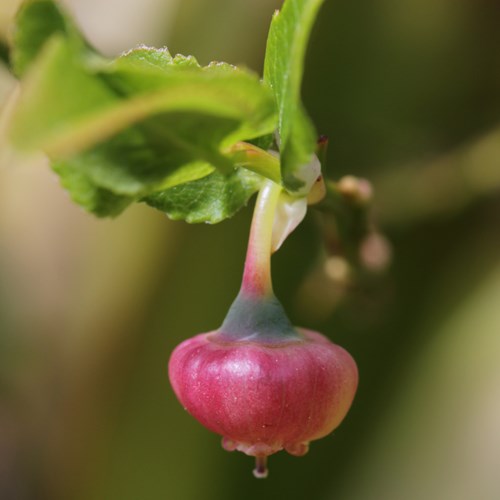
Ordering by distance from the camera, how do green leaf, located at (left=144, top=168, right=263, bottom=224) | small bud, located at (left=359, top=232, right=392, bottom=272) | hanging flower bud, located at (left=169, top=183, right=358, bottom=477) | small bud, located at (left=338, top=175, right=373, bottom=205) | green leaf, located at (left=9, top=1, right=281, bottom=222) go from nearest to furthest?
green leaf, located at (left=9, top=1, right=281, bottom=222), hanging flower bud, located at (left=169, top=183, right=358, bottom=477), green leaf, located at (left=144, top=168, right=263, bottom=224), small bud, located at (left=338, top=175, right=373, bottom=205), small bud, located at (left=359, top=232, right=392, bottom=272)

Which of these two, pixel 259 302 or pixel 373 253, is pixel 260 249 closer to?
Answer: pixel 259 302

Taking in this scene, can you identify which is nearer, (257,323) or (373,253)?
(257,323)

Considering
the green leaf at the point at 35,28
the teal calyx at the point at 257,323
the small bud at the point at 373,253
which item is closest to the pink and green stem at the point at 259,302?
the teal calyx at the point at 257,323

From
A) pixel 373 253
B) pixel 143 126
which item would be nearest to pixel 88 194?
pixel 143 126

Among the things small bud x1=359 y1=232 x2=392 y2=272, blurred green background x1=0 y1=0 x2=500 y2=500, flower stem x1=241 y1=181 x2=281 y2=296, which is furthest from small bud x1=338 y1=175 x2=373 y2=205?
blurred green background x1=0 y1=0 x2=500 y2=500

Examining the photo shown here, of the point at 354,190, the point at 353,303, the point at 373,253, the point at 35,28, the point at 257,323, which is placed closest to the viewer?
the point at 35,28

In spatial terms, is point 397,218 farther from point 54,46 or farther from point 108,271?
point 54,46

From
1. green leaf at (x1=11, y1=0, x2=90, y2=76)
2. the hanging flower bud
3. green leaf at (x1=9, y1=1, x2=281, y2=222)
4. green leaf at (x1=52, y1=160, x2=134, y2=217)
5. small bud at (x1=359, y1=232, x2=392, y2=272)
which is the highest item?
small bud at (x1=359, y1=232, x2=392, y2=272)

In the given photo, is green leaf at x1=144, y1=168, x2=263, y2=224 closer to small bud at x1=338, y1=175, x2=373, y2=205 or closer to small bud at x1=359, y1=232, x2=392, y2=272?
small bud at x1=338, y1=175, x2=373, y2=205
